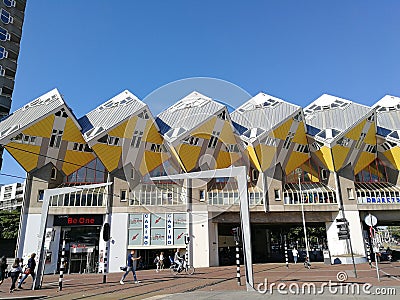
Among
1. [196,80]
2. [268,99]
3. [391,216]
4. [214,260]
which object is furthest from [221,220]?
[196,80]

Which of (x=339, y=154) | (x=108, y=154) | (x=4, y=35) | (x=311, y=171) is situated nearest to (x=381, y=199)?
(x=339, y=154)

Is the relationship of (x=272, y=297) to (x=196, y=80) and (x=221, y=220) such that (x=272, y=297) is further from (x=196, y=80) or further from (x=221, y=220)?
(x=221, y=220)

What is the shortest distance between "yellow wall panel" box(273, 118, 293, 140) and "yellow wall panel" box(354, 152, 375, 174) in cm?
1009

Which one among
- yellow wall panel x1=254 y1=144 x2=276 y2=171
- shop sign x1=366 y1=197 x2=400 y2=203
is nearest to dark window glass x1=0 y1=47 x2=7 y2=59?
yellow wall panel x1=254 y1=144 x2=276 y2=171

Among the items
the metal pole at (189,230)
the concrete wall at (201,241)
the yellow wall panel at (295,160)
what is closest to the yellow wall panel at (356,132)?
the yellow wall panel at (295,160)

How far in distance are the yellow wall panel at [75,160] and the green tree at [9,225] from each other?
18835 millimetres

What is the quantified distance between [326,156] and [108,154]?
25201 mm

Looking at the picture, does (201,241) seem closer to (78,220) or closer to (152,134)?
(152,134)

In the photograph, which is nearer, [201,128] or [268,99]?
[201,128]

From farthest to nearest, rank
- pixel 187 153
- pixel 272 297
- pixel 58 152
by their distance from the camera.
Answer: pixel 58 152 → pixel 187 153 → pixel 272 297

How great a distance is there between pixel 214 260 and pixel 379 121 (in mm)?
28756

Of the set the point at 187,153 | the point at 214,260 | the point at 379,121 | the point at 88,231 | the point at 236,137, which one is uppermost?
the point at 379,121

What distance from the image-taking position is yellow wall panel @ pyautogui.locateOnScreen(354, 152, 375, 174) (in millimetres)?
38375

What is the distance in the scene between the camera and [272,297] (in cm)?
1012
